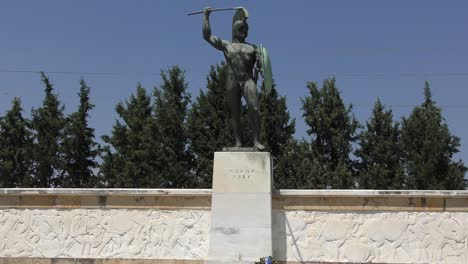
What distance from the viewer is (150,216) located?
38.2 feet

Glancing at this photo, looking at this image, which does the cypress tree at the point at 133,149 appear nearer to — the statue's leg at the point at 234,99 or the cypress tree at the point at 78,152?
the cypress tree at the point at 78,152

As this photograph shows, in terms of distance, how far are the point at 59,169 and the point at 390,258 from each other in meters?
17.4

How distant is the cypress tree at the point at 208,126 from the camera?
23.3 meters

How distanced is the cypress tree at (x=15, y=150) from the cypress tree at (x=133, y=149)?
3.42 meters

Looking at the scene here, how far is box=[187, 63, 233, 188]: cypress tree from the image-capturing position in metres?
23.3

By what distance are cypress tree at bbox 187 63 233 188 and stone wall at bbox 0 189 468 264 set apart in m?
11.2

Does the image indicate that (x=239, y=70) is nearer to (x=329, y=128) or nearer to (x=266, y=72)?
(x=266, y=72)

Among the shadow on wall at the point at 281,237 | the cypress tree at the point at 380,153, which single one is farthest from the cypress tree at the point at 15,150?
the shadow on wall at the point at 281,237

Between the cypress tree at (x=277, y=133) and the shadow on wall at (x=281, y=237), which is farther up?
the cypress tree at (x=277, y=133)

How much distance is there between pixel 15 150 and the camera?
2480 cm

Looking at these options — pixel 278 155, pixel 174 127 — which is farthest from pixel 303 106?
pixel 174 127

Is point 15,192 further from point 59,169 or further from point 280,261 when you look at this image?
point 59,169

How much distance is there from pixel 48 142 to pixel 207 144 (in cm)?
719

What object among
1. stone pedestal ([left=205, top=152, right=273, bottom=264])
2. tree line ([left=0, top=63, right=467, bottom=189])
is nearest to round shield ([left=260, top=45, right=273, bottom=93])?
stone pedestal ([left=205, top=152, right=273, bottom=264])
